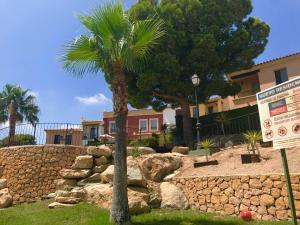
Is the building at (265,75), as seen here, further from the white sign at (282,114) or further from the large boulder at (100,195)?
the white sign at (282,114)

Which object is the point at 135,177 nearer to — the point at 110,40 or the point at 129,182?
the point at 129,182

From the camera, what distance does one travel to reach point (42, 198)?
1403cm

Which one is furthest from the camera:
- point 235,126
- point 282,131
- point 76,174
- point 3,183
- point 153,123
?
point 153,123

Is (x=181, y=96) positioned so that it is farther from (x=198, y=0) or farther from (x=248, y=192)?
(x=248, y=192)

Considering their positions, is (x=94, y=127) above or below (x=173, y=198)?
above

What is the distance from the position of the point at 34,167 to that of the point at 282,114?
41.0ft

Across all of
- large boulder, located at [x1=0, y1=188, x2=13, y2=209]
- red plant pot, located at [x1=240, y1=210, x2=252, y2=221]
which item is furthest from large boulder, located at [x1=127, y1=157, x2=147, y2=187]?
large boulder, located at [x1=0, y1=188, x2=13, y2=209]

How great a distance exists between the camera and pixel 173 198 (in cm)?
1075

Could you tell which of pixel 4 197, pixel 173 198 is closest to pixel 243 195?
pixel 173 198

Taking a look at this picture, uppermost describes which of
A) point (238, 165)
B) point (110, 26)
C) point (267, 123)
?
point (110, 26)

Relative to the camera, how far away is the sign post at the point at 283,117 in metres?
5.28

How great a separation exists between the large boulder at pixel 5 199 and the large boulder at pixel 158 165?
6017mm

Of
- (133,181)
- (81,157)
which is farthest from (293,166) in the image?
(81,157)

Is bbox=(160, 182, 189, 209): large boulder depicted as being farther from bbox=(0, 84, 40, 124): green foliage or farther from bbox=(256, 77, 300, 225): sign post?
bbox=(0, 84, 40, 124): green foliage
